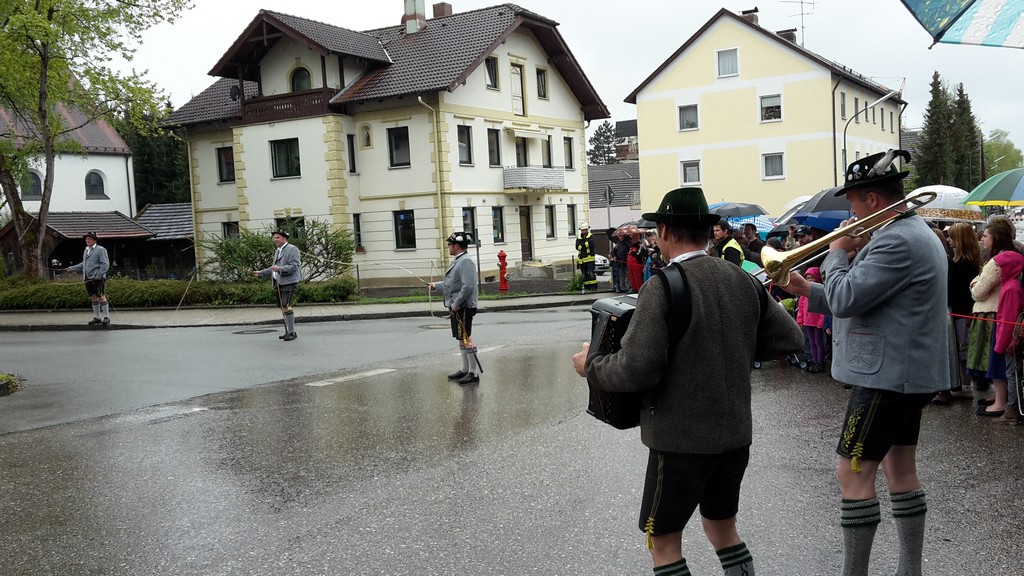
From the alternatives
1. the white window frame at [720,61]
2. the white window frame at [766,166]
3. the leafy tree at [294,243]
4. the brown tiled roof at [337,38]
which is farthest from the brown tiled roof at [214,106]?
the white window frame at [766,166]

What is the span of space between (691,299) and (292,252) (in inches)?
502

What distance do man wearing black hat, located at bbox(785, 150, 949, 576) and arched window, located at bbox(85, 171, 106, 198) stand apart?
51.0 meters

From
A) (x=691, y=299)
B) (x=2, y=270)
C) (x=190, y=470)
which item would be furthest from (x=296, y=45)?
(x=691, y=299)

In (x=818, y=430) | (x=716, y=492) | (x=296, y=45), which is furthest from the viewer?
(x=296, y=45)

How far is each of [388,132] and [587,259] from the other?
1201 cm

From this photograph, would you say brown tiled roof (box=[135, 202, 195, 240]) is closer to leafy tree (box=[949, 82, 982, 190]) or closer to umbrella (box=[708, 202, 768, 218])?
umbrella (box=[708, 202, 768, 218])

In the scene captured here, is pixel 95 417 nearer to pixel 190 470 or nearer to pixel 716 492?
pixel 190 470

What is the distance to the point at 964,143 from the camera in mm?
77125

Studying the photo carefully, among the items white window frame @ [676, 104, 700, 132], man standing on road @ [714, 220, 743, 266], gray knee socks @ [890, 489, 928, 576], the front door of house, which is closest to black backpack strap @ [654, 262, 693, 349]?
gray knee socks @ [890, 489, 928, 576]

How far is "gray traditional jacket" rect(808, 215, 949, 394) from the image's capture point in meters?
3.76

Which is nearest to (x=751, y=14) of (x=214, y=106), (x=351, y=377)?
(x=214, y=106)

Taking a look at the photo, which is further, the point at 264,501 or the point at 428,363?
the point at 428,363

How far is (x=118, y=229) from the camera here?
147 ft

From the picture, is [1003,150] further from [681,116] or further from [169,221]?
[169,221]
